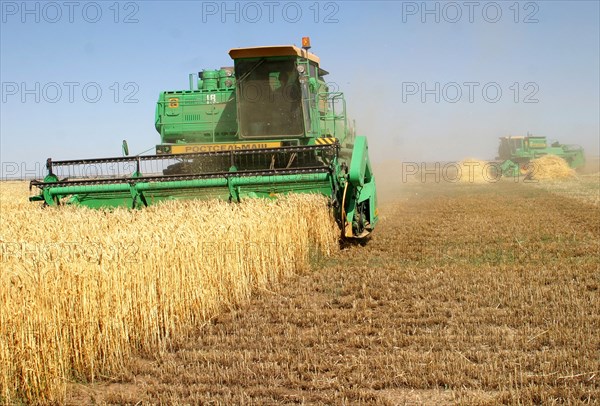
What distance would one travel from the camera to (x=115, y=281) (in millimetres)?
4621

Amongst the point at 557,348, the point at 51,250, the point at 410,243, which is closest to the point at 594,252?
the point at 410,243

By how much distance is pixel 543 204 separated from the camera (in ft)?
57.6

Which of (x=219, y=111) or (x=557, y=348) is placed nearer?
(x=557, y=348)

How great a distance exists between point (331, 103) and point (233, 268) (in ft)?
Answer: 19.1

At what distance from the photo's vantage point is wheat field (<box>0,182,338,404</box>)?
12.8 ft

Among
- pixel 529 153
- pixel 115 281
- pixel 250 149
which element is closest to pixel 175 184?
pixel 250 149

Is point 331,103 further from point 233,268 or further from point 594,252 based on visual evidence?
point 233,268

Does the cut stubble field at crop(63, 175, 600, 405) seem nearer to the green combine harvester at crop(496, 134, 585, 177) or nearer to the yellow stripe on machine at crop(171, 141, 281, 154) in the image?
the yellow stripe on machine at crop(171, 141, 281, 154)

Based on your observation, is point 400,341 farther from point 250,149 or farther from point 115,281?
point 250,149

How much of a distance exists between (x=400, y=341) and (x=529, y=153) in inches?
1404

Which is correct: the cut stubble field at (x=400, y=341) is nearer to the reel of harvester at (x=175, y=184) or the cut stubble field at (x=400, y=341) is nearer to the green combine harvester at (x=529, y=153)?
the reel of harvester at (x=175, y=184)

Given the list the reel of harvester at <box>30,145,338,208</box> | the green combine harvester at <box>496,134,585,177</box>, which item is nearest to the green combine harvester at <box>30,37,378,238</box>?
the reel of harvester at <box>30,145,338,208</box>

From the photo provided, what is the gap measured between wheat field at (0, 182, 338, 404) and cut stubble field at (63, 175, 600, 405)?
19cm

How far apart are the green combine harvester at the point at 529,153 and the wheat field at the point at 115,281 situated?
106ft
